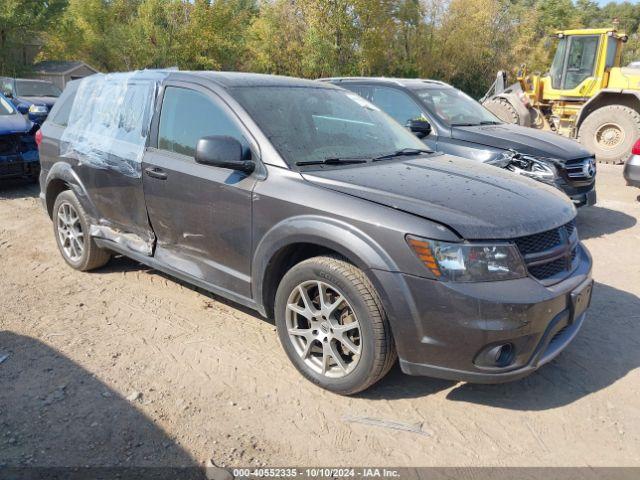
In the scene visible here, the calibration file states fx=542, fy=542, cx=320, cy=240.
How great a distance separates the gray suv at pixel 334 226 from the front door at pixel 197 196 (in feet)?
0.04

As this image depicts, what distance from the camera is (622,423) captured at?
2.96 m

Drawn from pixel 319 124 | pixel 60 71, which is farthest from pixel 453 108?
pixel 60 71

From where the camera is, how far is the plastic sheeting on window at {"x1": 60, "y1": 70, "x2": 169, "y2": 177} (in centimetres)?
420

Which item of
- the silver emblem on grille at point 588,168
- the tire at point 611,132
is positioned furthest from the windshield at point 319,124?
the tire at point 611,132

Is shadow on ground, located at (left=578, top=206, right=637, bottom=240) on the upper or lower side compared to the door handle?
lower

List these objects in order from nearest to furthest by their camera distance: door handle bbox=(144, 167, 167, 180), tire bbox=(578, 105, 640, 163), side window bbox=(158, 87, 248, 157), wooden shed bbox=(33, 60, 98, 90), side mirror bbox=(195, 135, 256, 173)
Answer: side mirror bbox=(195, 135, 256, 173), side window bbox=(158, 87, 248, 157), door handle bbox=(144, 167, 167, 180), tire bbox=(578, 105, 640, 163), wooden shed bbox=(33, 60, 98, 90)

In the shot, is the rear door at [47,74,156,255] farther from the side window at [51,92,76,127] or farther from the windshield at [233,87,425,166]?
the windshield at [233,87,425,166]

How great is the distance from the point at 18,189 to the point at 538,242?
860 cm

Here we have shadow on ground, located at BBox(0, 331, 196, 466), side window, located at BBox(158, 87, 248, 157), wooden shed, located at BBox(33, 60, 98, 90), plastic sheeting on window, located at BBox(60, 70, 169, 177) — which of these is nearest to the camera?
shadow on ground, located at BBox(0, 331, 196, 466)

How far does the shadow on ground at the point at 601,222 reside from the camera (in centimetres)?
678

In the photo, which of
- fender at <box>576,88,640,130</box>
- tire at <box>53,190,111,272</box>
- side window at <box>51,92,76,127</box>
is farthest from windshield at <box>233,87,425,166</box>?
fender at <box>576,88,640,130</box>

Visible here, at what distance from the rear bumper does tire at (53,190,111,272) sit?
6.86 m

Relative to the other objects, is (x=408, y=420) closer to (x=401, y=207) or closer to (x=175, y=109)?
(x=401, y=207)

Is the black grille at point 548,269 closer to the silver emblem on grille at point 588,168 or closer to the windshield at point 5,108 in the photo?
the silver emblem on grille at point 588,168
